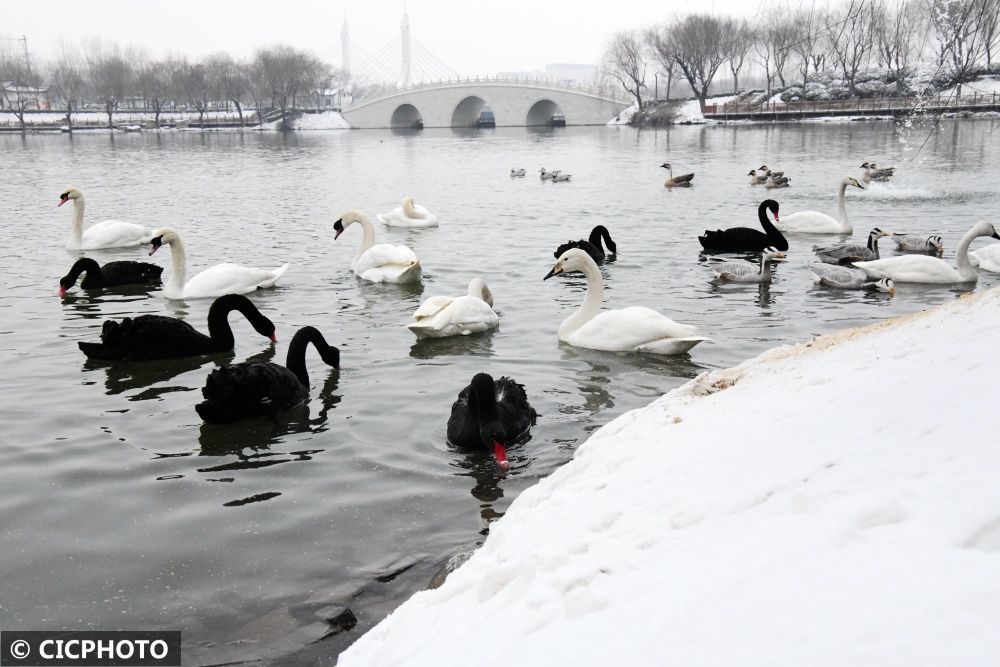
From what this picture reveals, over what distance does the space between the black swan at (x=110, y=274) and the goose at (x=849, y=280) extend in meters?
8.61

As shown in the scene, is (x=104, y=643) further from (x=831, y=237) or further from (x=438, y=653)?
(x=831, y=237)

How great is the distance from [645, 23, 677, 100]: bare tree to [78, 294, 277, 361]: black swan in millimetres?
86577

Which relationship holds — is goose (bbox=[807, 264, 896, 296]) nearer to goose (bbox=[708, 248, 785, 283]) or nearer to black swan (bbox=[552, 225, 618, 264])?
goose (bbox=[708, 248, 785, 283])

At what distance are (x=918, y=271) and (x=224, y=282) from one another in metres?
8.49

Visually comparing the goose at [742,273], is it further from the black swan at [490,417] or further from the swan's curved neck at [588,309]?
the black swan at [490,417]

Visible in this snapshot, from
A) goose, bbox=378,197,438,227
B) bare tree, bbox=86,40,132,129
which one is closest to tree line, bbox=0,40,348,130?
bare tree, bbox=86,40,132,129

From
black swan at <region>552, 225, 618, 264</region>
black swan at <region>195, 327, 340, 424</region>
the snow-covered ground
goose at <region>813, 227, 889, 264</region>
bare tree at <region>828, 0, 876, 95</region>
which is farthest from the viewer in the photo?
black swan at <region>552, 225, 618, 264</region>

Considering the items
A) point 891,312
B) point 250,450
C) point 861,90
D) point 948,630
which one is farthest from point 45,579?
point 861,90

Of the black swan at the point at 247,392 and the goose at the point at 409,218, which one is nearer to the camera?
the black swan at the point at 247,392

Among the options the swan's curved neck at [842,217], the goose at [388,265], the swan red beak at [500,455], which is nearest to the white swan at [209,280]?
the goose at [388,265]

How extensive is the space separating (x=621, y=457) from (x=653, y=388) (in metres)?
3.39

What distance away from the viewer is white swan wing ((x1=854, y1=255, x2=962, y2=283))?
10.7 meters

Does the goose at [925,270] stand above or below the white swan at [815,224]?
below

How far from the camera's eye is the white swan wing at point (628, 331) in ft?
26.4
